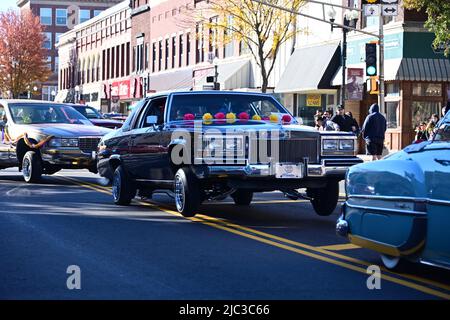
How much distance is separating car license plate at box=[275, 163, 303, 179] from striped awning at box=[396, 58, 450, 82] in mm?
23066

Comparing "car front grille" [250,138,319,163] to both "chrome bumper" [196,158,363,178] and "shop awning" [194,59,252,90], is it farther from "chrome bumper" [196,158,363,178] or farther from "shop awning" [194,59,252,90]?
"shop awning" [194,59,252,90]

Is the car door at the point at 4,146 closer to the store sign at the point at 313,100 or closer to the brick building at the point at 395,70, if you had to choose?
the brick building at the point at 395,70

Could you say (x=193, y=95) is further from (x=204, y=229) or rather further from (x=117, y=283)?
(x=117, y=283)

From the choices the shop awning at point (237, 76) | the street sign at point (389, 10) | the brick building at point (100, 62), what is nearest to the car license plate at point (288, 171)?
the street sign at point (389, 10)

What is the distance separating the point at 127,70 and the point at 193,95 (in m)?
55.6

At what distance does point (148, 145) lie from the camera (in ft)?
44.1

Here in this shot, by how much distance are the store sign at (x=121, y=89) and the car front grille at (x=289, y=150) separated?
55.1 metres

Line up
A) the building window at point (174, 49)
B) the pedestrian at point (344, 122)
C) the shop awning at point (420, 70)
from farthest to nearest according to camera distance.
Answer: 1. the building window at point (174, 49)
2. the shop awning at point (420, 70)
3. the pedestrian at point (344, 122)

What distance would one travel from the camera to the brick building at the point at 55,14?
10812 centimetres

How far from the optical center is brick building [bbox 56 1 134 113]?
69.1 m

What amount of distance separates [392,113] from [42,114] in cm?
1899

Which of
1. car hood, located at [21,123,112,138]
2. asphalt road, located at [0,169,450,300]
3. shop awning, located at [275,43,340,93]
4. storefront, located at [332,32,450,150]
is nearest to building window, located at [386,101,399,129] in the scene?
storefront, located at [332,32,450,150]

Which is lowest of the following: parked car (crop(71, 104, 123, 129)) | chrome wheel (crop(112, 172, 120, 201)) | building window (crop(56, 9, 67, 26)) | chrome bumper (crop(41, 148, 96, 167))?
chrome wheel (crop(112, 172, 120, 201))
